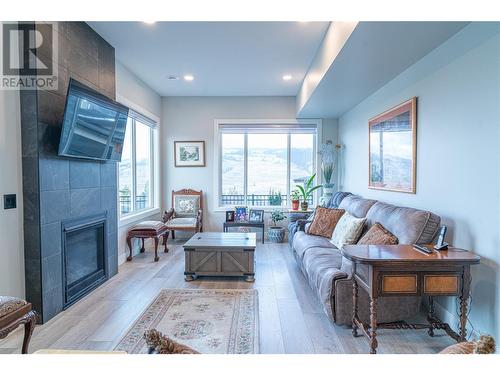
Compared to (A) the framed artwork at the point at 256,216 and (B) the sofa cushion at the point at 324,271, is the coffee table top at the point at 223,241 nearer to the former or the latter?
(B) the sofa cushion at the point at 324,271

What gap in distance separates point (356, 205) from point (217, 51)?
107 inches

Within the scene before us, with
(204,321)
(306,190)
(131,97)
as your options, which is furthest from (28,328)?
(306,190)

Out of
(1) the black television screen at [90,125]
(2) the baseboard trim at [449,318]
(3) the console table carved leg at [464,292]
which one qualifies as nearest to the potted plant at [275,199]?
(1) the black television screen at [90,125]

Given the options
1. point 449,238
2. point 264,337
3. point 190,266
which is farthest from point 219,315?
point 449,238

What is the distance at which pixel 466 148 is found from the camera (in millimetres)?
2264

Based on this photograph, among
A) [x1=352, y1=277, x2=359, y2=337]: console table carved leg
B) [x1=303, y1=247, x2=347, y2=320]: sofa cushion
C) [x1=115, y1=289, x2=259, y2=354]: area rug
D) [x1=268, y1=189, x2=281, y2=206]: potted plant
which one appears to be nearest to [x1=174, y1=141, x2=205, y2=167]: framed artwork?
[x1=268, y1=189, x2=281, y2=206]: potted plant

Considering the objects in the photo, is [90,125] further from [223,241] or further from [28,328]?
[223,241]

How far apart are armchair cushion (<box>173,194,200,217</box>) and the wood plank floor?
183cm

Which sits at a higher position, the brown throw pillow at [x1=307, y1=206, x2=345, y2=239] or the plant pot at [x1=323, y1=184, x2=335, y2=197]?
the plant pot at [x1=323, y1=184, x2=335, y2=197]

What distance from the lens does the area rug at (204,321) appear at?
220 cm

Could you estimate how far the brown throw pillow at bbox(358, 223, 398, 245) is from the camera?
2563mm

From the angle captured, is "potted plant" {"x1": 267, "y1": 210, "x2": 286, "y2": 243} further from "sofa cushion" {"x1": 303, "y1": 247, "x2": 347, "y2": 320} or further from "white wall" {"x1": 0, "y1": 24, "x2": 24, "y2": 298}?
"white wall" {"x1": 0, "y1": 24, "x2": 24, "y2": 298}
